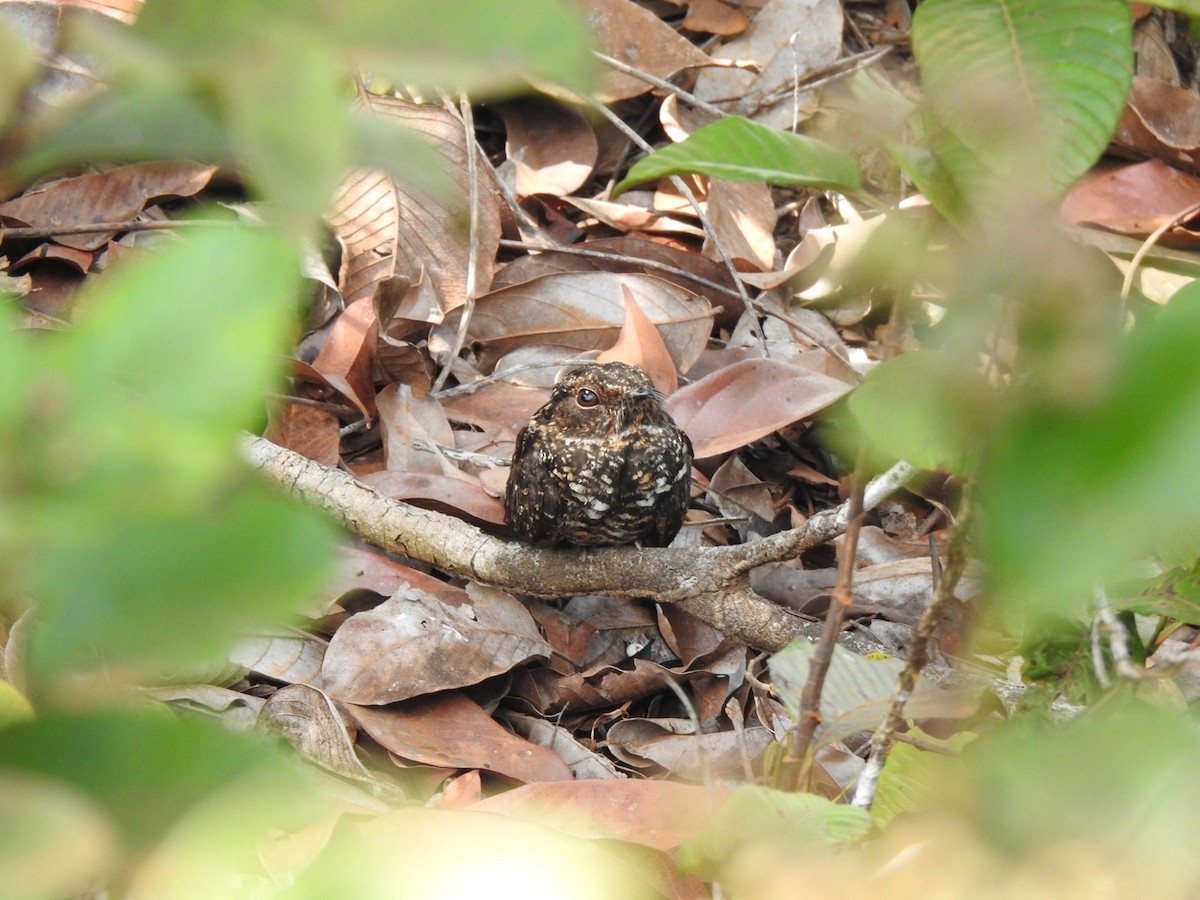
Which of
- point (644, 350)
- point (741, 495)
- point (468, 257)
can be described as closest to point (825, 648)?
point (741, 495)

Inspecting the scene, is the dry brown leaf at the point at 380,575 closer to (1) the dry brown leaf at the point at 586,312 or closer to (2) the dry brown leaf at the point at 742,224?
(1) the dry brown leaf at the point at 586,312

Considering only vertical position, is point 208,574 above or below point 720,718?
above

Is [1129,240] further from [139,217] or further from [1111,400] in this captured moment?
[1111,400]

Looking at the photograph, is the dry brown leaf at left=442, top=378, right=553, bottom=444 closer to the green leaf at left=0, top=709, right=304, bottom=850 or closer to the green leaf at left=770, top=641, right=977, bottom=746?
the green leaf at left=770, top=641, right=977, bottom=746

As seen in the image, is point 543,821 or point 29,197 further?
point 29,197

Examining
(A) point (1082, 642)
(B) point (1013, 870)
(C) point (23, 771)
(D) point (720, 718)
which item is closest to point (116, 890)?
(C) point (23, 771)

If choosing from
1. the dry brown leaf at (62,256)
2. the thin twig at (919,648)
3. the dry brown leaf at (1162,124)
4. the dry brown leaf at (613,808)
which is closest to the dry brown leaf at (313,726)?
the dry brown leaf at (613,808)
